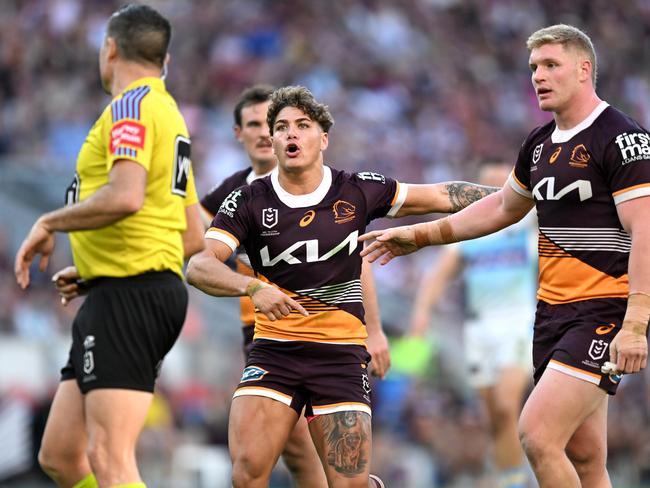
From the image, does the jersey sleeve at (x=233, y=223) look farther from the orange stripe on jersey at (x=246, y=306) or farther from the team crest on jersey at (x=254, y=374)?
the orange stripe on jersey at (x=246, y=306)

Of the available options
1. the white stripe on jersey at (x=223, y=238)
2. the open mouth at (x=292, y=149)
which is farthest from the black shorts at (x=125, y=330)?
the open mouth at (x=292, y=149)

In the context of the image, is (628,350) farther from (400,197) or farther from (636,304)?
(400,197)

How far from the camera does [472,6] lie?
2412 cm

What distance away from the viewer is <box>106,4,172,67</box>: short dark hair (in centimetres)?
717

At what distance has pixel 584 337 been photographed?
6652 millimetres

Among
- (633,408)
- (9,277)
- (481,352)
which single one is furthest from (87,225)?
(633,408)

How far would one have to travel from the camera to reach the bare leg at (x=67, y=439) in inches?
271

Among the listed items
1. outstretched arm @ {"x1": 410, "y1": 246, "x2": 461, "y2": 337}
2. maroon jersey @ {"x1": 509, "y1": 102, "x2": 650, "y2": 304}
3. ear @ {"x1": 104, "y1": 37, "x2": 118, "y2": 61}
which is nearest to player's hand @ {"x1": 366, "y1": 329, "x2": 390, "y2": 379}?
maroon jersey @ {"x1": 509, "y1": 102, "x2": 650, "y2": 304}

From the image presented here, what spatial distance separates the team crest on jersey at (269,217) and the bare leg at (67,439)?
4.45ft

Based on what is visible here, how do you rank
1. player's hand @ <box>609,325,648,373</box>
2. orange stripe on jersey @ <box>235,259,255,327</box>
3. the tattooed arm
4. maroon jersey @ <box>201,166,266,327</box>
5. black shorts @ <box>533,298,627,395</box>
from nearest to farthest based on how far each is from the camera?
player's hand @ <box>609,325,648,373</box> → black shorts @ <box>533,298,627,395</box> → the tattooed arm → orange stripe on jersey @ <box>235,259,255,327</box> → maroon jersey @ <box>201,166,266,327</box>

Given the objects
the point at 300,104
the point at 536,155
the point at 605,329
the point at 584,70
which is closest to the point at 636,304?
the point at 605,329

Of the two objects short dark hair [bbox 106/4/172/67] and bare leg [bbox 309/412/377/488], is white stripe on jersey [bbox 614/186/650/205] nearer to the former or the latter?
bare leg [bbox 309/412/377/488]

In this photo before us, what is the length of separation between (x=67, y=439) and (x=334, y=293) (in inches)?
64.7

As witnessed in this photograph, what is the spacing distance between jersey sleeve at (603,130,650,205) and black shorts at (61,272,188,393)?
2413 mm
